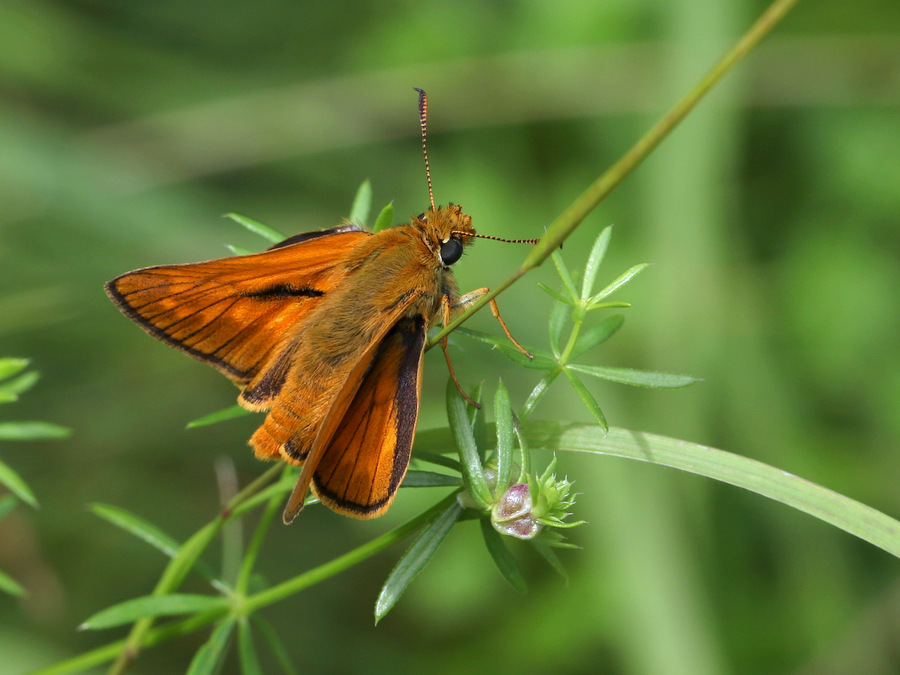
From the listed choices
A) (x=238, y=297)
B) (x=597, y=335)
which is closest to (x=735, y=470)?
(x=597, y=335)

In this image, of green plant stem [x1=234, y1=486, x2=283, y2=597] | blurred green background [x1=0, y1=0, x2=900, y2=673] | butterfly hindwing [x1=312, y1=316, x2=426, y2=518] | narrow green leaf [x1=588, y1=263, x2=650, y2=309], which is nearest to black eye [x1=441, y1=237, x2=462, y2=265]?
butterfly hindwing [x1=312, y1=316, x2=426, y2=518]

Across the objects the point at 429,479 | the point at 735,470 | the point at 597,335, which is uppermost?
the point at 597,335

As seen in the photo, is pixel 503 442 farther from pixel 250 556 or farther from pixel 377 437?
pixel 250 556

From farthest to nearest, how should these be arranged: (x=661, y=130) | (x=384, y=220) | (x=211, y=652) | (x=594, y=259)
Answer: (x=384, y=220) → (x=211, y=652) → (x=594, y=259) → (x=661, y=130)

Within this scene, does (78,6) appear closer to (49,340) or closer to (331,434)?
(49,340)

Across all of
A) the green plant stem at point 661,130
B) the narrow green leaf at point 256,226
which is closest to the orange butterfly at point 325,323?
the narrow green leaf at point 256,226

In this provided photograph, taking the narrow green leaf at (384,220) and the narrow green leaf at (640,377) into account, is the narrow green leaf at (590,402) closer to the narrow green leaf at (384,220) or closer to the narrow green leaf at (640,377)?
the narrow green leaf at (640,377)

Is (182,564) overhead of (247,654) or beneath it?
overhead
